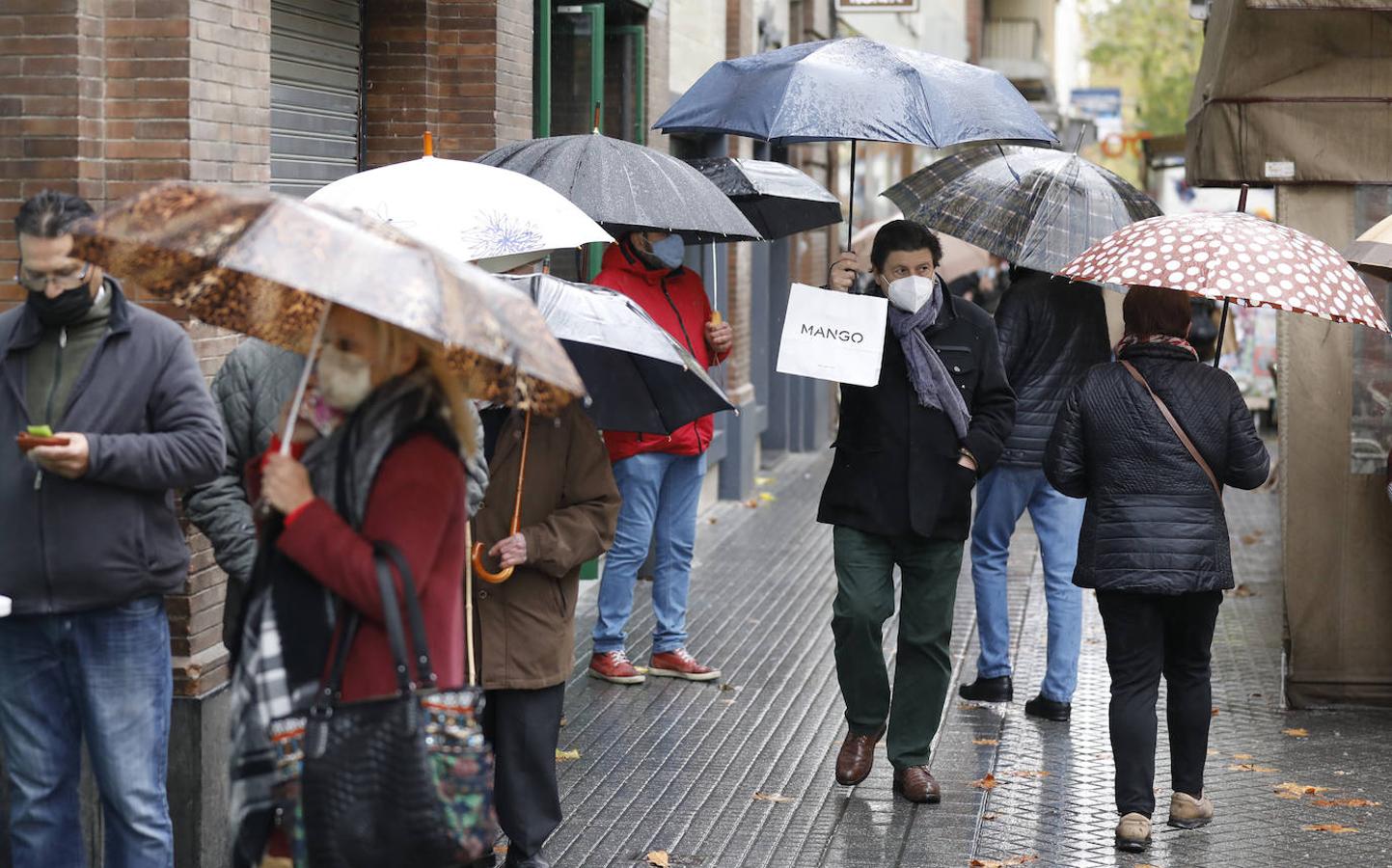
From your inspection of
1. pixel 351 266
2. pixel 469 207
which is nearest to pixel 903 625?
pixel 469 207

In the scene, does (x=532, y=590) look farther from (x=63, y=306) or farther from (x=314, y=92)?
(x=314, y=92)

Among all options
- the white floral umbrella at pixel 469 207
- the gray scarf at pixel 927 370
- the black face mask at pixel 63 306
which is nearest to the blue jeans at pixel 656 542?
the gray scarf at pixel 927 370

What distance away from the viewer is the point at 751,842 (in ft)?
20.4

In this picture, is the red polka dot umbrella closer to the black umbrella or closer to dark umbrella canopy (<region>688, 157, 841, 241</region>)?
the black umbrella

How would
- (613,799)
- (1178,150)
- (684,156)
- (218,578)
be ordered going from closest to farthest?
(218,578), (613,799), (684,156), (1178,150)

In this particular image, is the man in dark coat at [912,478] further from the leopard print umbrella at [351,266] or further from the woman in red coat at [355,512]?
the woman in red coat at [355,512]

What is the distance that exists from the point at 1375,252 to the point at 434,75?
4.41 m

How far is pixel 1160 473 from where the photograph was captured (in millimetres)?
5988

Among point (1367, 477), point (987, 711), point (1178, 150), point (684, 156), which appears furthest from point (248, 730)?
point (1178, 150)

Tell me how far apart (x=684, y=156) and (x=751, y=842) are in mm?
7666

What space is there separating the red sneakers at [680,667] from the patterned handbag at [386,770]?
4802mm

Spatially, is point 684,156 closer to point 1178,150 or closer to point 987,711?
point 987,711

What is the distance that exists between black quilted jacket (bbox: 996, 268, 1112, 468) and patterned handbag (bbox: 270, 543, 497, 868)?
177 inches

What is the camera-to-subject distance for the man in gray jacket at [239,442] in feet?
16.2
